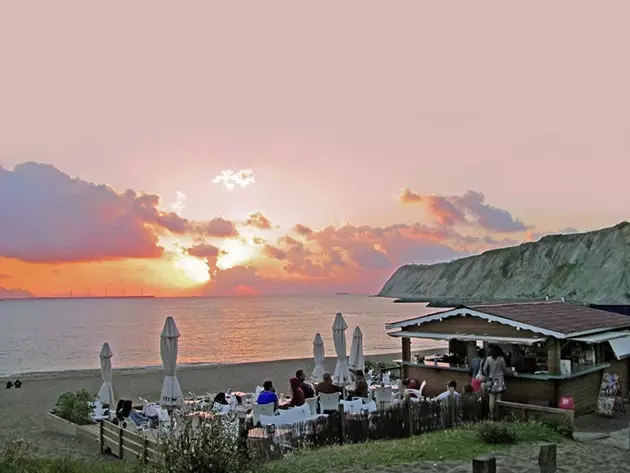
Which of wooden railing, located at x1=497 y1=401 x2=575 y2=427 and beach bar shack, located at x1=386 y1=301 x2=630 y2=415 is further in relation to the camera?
beach bar shack, located at x1=386 y1=301 x2=630 y2=415

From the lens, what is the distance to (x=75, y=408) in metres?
14.9

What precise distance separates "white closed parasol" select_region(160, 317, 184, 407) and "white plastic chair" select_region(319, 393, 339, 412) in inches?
132

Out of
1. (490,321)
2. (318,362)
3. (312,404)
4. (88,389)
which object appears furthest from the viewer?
(88,389)

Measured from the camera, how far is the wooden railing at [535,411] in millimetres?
11695

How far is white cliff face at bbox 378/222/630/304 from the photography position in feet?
321

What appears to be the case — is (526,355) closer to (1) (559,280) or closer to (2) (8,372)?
(2) (8,372)

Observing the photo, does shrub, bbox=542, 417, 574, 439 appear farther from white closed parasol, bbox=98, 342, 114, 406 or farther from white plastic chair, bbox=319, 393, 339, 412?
white closed parasol, bbox=98, 342, 114, 406

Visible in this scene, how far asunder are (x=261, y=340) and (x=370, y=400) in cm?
5694

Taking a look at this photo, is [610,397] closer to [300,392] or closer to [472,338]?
[472,338]

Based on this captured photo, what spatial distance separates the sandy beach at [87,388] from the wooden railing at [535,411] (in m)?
8.55

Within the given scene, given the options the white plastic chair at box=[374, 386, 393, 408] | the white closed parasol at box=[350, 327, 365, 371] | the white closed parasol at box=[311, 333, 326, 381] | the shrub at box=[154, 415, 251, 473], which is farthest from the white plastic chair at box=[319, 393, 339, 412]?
the shrub at box=[154, 415, 251, 473]

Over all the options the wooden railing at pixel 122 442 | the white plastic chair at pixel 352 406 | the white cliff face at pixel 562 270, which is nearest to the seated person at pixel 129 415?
the wooden railing at pixel 122 442

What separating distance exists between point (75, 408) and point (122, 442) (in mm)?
3665

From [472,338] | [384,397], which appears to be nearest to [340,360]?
[384,397]
